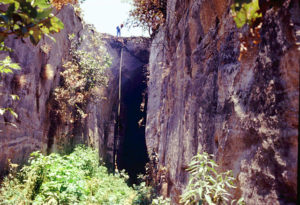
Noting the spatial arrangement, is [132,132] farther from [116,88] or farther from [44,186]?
[44,186]

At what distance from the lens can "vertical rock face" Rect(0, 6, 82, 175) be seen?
19.3 ft

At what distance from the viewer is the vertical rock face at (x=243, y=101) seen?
1742 millimetres

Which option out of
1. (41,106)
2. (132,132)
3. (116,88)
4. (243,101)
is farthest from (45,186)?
(132,132)

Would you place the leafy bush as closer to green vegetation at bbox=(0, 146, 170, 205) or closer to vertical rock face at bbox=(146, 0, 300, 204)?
green vegetation at bbox=(0, 146, 170, 205)

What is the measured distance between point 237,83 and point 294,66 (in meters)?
0.91

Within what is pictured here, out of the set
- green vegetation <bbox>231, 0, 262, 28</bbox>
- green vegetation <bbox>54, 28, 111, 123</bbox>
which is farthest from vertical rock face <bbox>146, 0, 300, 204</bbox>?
green vegetation <bbox>54, 28, 111, 123</bbox>

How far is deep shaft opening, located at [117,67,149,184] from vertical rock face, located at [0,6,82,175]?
299 inches

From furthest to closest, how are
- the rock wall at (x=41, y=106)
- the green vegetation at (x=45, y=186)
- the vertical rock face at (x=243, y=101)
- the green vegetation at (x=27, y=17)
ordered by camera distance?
the rock wall at (x=41, y=106) < the green vegetation at (x=45, y=186) < the green vegetation at (x=27, y=17) < the vertical rock face at (x=243, y=101)

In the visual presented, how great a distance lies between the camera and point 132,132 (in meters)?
17.8

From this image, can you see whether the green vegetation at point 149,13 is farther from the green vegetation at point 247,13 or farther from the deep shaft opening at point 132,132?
the green vegetation at point 247,13

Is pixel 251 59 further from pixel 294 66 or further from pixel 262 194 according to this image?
pixel 262 194

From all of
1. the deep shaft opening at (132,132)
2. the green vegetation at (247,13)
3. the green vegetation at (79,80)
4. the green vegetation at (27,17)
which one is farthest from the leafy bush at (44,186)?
the deep shaft opening at (132,132)

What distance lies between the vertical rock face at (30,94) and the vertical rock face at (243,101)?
3.90m

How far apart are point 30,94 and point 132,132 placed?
36.5 ft
